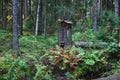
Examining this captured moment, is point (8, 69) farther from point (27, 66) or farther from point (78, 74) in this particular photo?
point (78, 74)

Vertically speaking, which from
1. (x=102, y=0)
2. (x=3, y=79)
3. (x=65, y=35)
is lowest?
(x=3, y=79)

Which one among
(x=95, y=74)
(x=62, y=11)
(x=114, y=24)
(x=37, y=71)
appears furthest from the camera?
(x=62, y=11)

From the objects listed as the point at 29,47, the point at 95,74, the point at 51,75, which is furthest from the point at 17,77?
the point at 29,47

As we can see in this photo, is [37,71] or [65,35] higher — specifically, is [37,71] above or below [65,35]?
below

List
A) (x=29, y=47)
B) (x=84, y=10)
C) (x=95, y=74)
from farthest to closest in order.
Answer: (x=84, y=10), (x=29, y=47), (x=95, y=74)

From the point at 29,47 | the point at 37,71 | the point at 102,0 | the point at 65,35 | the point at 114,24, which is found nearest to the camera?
the point at 37,71

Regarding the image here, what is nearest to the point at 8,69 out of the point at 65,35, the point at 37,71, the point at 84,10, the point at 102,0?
the point at 37,71

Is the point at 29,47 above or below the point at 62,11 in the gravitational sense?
below

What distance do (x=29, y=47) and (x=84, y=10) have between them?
19.0 metres

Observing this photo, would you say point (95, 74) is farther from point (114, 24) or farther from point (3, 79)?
point (114, 24)

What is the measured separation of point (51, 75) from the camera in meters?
8.83

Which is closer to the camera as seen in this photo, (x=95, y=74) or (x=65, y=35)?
(x=95, y=74)

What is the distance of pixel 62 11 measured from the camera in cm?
2558

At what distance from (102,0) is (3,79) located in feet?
99.4
